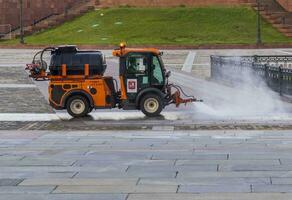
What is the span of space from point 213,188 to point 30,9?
6765cm

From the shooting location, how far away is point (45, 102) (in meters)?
21.2

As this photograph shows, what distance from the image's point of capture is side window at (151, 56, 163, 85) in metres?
17.8

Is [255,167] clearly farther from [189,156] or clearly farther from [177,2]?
[177,2]

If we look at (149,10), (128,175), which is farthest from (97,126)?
(149,10)

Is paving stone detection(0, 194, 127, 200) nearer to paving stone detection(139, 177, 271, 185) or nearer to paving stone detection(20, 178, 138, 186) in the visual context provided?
paving stone detection(20, 178, 138, 186)

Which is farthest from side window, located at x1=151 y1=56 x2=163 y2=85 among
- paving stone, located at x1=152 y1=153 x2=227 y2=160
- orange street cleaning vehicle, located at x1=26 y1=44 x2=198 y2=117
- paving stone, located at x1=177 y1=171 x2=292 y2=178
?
paving stone, located at x1=177 y1=171 x2=292 y2=178

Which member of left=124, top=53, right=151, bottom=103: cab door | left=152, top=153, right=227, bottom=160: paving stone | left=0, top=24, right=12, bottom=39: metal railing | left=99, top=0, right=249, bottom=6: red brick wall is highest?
left=99, top=0, right=249, bottom=6: red brick wall

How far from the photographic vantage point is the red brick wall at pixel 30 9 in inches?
2822

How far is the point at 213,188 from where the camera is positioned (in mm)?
8289

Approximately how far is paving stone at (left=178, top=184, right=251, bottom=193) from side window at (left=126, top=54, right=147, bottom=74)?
373 inches

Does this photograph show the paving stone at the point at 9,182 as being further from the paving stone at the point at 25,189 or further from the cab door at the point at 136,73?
the cab door at the point at 136,73

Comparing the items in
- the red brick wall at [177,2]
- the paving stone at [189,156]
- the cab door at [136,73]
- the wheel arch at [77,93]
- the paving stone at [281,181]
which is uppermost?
the red brick wall at [177,2]

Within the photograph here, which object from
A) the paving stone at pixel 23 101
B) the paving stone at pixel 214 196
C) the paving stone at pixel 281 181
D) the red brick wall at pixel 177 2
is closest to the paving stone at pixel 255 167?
the paving stone at pixel 281 181

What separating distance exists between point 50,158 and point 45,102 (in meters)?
10.5
